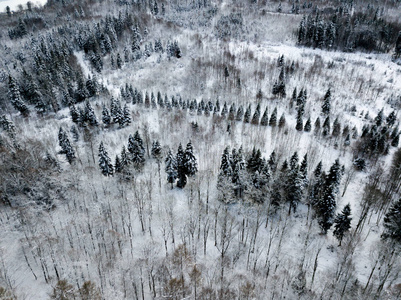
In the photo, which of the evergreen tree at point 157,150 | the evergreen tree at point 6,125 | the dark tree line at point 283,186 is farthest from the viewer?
the evergreen tree at point 6,125

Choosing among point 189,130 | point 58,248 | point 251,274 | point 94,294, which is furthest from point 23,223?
point 189,130

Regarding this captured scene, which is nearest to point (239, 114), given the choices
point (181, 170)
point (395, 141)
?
point (181, 170)

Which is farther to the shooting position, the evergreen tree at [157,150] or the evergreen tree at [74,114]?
the evergreen tree at [74,114]

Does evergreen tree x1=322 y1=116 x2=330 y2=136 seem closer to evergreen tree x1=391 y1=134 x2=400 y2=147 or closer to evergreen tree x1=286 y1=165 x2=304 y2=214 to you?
evergreen tree x1=391 y1=134 x2=400 y2=147

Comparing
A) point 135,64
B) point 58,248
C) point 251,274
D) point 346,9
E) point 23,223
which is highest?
point 346,9

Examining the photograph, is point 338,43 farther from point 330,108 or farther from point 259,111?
point 259,111

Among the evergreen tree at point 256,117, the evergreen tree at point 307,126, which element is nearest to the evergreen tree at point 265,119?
the evergreen tree at point 256,117

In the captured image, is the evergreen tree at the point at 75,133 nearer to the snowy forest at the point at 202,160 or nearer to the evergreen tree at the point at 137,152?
the snowy forest at the point at 202,160
